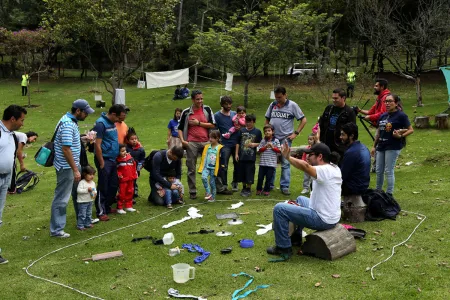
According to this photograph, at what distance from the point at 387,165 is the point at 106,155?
4.45m

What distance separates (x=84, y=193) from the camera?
22.7ft

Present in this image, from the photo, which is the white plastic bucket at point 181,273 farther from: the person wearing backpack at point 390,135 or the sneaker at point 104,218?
the person wearing backpack at point 390,135

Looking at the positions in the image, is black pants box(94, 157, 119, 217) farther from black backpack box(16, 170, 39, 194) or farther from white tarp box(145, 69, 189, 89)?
white tarp box(145, 69, 189, 89)

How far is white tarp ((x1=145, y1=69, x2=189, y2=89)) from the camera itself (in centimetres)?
2509

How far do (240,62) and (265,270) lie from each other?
66.6ft

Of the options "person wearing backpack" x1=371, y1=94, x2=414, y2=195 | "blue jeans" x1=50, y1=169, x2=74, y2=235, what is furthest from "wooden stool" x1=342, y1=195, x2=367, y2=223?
"blue jeans" x1=50, y1=169, x2=74, y2=235

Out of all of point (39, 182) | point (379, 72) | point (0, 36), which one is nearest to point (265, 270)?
point (39, 182)

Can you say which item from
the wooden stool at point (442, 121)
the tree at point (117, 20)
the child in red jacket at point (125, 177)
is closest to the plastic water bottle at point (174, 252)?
the child in red jacket at point (125, 177)

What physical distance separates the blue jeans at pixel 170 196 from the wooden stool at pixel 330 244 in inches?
123

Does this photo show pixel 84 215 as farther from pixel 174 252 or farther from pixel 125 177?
pixel 174 252

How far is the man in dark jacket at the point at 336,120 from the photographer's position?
7.75 metres

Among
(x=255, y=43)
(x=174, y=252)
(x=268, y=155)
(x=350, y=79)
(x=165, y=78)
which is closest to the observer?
(x=174, y=252)

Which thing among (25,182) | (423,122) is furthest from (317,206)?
(423,122)

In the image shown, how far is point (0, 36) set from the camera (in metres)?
27.0
